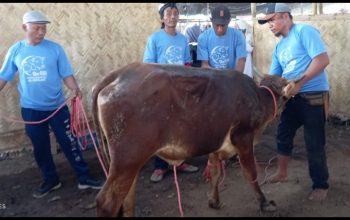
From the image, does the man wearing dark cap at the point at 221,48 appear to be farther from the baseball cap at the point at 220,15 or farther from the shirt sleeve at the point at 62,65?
the shirt sleeve at the point at 62,65

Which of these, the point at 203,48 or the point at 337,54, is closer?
the point at 203,48

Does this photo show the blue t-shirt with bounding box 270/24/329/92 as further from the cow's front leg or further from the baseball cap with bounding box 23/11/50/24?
the baseball cap with bounding box 23/11/50/24

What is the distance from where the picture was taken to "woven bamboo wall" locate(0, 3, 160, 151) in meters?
6.15

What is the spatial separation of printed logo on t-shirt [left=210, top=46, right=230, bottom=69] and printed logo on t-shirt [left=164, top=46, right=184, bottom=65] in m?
0.42

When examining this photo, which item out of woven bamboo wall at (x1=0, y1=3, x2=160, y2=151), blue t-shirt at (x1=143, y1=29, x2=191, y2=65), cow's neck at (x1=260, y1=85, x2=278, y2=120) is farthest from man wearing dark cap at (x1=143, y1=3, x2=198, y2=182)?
woven bamboo wall at (x1=0, y1=3, x2=160, y2=151)

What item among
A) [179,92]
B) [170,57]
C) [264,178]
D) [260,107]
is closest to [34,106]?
[170,57]

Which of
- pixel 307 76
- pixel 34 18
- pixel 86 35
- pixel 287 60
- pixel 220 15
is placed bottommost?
pixel 307 76

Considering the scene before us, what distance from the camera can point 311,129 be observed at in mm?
4430

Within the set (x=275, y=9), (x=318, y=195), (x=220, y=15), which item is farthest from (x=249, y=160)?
(x=220, y=15)

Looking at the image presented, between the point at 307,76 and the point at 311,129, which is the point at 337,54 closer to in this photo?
the point at 311,129

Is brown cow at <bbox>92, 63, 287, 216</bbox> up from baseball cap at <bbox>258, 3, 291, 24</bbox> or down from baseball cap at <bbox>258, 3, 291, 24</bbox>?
down

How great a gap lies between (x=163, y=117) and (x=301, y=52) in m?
1.74

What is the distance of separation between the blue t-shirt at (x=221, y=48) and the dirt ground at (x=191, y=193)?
141cm

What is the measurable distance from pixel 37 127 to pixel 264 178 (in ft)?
9.05
